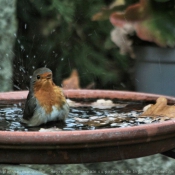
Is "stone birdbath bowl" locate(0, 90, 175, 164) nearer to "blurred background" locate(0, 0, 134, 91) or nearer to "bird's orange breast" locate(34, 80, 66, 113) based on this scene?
"bird's orange breast" locate(34, 80, 66, 113)

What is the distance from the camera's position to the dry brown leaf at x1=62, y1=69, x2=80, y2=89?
12.3 feet

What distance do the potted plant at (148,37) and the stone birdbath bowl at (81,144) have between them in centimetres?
199

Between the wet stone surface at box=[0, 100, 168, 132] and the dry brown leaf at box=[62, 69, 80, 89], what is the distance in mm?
1381

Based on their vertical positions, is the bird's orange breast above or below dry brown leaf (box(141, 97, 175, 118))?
above

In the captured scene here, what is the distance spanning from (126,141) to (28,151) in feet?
0.91

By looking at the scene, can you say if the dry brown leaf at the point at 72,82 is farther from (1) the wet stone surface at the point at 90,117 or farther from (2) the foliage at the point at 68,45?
(1) the wet stone surface at the point at 90,117

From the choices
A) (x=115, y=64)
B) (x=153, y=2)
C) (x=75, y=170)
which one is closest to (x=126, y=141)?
(x=75, y=170)

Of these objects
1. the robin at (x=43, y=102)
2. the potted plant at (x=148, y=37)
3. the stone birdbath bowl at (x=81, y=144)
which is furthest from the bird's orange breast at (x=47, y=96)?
the potted plant at (x=148, y=37)

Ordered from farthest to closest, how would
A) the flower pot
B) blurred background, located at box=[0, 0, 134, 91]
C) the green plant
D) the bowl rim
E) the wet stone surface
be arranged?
blurred background, located at box=[0, 0, 134, 91], the flower pot, the green plant, the wet stone surface, the bowl rim

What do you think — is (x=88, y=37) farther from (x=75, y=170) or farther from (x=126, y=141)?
(x=126, y=141)

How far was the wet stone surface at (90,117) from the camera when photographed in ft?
5.72

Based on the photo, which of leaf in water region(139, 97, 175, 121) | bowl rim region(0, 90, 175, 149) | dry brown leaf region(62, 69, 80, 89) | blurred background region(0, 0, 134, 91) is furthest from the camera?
blurred background region(0, 0, 134, 91)

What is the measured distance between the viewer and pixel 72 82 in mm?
3898

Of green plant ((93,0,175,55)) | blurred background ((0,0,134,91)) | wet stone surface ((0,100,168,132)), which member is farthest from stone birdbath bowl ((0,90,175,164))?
blurred background ((0,0,134,91))
